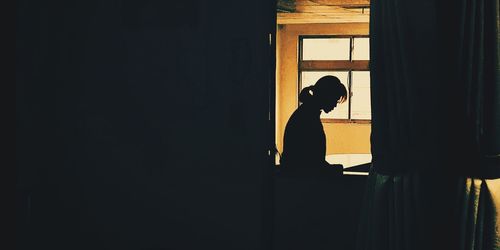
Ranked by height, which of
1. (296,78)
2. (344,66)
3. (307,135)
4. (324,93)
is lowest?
(307,135)

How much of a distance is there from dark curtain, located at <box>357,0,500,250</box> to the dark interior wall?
2.43 ft

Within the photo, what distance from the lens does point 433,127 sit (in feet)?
7.20

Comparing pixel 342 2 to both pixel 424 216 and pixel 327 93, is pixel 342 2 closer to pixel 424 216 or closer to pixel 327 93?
pixel 327 93

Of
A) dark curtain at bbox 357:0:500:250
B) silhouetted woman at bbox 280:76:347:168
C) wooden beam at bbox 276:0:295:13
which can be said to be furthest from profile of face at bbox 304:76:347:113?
wooden beam at bbox 276:0:295:13

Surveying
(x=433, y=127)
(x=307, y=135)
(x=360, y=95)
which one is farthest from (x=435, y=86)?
(x=360, y=95)

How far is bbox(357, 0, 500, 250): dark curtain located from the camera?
201 cm

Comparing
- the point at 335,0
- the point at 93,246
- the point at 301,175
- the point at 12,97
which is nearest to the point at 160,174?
the point at 93,246

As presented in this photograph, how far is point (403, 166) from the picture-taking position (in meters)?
2.18

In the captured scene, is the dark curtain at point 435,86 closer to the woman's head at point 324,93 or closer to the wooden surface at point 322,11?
the woman's head at point 324,93

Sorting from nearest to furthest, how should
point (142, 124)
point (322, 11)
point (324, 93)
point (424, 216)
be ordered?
point (424, 216) < point (142, 124) < point (324, 93) < point (322, 11)

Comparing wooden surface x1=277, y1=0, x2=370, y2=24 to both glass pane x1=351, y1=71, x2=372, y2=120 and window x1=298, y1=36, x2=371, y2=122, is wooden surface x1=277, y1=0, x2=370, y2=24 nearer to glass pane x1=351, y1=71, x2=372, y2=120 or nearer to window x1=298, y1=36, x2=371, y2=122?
window x1=298, y1=36, x2=371, y2=122

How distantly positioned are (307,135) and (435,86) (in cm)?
92

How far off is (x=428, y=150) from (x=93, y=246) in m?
1.90

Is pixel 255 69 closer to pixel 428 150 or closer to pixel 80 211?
pixel 428 150
